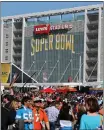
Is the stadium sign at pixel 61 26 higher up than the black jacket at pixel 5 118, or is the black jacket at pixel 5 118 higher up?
the stadium sign at pixel 61 26

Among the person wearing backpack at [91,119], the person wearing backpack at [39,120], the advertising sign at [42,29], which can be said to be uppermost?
the advertising sign at [42,29]

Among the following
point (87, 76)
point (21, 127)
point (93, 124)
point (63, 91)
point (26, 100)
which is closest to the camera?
point (93, 124)

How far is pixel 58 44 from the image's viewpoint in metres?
117

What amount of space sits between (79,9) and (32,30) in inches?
640

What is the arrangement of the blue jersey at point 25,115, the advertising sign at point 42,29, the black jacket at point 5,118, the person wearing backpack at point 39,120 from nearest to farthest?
the black jacket at point 5,118 < the blue jersey at point 25,115 < the person wearing backpack at point 39,120 < the advertising sign at point 42,29

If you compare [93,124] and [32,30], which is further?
[32,30]

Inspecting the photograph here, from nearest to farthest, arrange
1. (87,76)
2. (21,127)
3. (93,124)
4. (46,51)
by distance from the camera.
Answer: (93,124) < (21,127) < (87,76) < (46,51)

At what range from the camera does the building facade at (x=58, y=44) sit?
111438 millimetres

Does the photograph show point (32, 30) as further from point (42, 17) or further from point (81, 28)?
point (81, 28)

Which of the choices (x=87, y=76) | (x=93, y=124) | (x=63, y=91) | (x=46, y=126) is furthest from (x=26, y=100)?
(x=87, y=76)

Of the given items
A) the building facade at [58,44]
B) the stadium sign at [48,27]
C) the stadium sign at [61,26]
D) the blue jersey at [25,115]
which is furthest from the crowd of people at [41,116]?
the stadium sign at [48,27]

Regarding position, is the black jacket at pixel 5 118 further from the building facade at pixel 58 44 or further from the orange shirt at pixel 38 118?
the building facade at pixel 58 44

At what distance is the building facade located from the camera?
11144 centimetres

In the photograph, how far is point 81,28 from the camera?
114 metres
